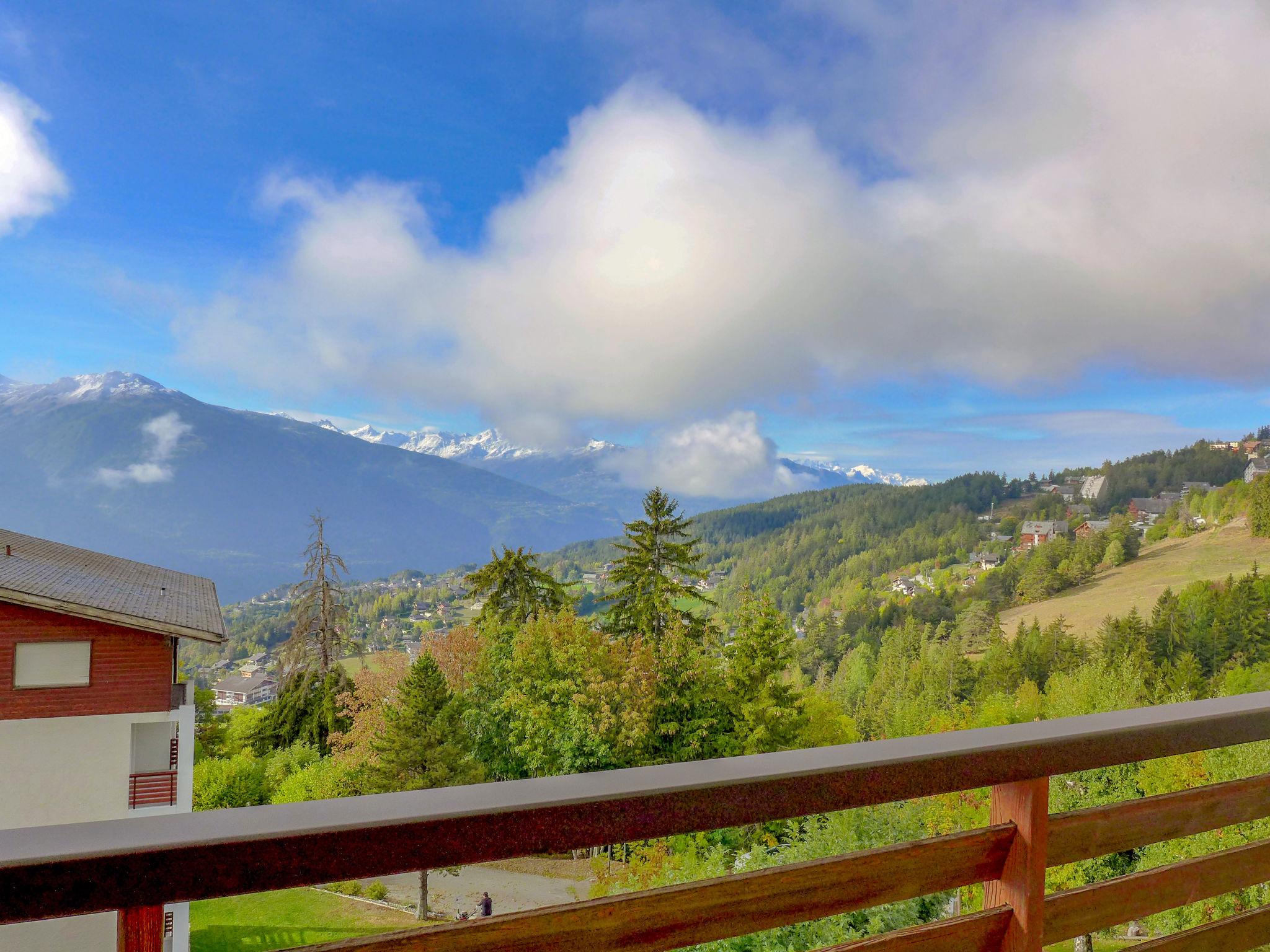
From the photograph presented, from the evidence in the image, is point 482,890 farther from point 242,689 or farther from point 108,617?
point 242,689

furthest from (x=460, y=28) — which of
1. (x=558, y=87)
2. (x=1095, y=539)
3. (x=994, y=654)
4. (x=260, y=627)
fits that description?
(x=1095, y=539)

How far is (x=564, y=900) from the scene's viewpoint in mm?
617

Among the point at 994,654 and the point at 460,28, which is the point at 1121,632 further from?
the point at 460,28

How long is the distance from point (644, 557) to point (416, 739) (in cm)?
773

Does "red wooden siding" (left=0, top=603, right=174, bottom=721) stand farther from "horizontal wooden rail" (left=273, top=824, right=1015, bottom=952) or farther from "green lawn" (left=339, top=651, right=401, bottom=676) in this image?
"green lawn" (left=339, top=651, right=401, bottom=676)

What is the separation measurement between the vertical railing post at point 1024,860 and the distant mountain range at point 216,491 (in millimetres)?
72378

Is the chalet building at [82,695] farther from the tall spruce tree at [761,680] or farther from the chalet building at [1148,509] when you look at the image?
the chalet building at [1148,509]

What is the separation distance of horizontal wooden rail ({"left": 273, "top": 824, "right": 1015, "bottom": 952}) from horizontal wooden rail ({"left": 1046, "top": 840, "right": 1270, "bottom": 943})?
151 millimetres

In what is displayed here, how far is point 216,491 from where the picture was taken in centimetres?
9425

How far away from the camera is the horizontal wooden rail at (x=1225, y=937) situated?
990 mm

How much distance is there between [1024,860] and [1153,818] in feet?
0.85

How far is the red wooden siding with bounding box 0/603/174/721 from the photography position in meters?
8.87

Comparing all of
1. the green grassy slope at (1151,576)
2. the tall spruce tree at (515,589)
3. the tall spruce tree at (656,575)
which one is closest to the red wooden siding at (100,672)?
the tall spruce tree at (515,589)

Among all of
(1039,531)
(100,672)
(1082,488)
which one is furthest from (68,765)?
(1082,488)
